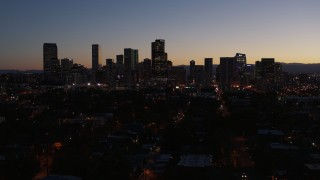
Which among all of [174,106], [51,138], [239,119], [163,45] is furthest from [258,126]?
[163,45]

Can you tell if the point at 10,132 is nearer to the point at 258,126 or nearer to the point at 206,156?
the point at 206,156

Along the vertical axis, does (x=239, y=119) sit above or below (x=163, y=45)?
below

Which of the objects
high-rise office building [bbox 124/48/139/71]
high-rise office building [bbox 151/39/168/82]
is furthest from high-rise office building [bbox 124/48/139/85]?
high-rise office building [bbox 151/39/168/82]

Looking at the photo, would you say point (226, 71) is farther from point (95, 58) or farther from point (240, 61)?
point (95, 58)

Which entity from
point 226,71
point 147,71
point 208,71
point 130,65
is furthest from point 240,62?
point 130,65

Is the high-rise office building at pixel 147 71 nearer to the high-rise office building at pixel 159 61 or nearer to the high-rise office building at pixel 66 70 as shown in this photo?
the high-rise office building at pixel 159 61

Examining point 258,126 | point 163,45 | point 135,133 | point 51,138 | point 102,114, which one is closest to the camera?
point 51,138
